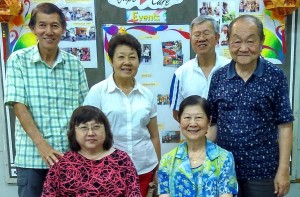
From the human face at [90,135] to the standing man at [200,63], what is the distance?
2.21 feet

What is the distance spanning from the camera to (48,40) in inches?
71.8

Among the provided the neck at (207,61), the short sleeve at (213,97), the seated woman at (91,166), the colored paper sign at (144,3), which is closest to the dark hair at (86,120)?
the seated woman at (91,166)

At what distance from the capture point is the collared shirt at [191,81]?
83.7 inches

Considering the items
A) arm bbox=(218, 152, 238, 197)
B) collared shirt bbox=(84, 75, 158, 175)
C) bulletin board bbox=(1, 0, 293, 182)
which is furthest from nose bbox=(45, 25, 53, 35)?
arm bbox=(218, 152, 238, 197)

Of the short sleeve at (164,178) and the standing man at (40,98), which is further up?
the standing man at (40,98)

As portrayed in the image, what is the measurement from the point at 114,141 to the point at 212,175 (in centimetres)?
56

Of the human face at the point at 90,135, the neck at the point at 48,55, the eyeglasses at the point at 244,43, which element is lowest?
the human face at the point at 90,135

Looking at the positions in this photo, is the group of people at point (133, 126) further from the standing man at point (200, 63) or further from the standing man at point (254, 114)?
the standing man at point (200, 63)

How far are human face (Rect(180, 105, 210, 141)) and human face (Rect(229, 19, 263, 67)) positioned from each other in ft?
1.02

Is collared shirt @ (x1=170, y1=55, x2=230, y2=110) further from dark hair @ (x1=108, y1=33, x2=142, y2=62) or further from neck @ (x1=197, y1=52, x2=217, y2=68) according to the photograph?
dark hair @ (x1=108, y1=33, x2=142, y2=62)

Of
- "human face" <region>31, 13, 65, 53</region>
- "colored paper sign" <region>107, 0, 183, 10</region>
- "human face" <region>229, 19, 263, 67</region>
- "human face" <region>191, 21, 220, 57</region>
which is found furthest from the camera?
"colored paper sign" <region>107, 0, 183, 10</region>

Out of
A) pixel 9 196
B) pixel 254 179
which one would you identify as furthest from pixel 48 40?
pixel 9 196

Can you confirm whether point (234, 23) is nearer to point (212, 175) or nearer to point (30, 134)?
point (212, 175)

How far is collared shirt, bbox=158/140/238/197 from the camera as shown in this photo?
1.63m
